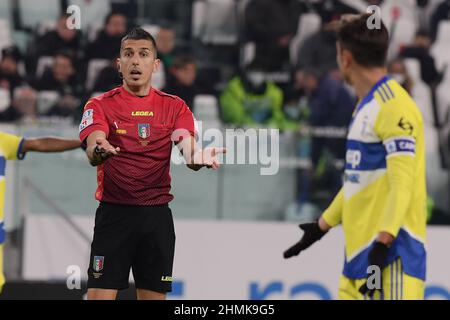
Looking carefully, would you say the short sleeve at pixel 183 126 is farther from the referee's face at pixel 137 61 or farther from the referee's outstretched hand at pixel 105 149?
the referee's outstretched hand at pixel 105 149

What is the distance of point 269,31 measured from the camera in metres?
10.6

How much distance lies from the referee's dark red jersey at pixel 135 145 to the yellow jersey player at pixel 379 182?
880 millimetres

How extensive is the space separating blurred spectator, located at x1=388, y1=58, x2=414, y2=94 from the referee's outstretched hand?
590 centimetres

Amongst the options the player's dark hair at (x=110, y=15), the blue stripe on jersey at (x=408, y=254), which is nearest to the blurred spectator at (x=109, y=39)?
the player's dark hair at (x=110, y=15)

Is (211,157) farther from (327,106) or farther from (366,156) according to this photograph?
(327,106)

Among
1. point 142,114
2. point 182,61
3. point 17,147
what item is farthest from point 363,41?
point 182,61

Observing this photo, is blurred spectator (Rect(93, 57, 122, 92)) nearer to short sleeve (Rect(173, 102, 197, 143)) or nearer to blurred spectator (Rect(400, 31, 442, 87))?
blurred spectator (Rect(400, 31, 442, 87))

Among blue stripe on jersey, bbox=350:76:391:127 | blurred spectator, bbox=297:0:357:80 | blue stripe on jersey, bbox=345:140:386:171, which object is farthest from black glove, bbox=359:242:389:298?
blurred spectator, bbox=297:0:357:80

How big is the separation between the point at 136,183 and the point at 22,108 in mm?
4566

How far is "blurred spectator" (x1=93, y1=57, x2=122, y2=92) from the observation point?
9898 millimetres

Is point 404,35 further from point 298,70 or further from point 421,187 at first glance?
point 421,187

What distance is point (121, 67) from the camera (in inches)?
217

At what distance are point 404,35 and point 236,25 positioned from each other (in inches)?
65.3
